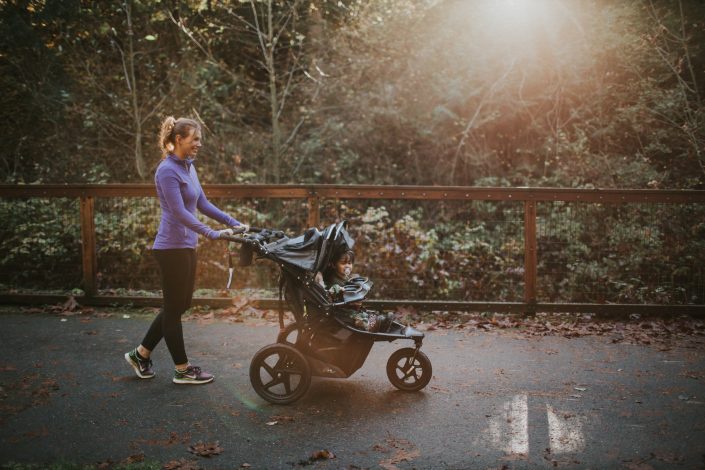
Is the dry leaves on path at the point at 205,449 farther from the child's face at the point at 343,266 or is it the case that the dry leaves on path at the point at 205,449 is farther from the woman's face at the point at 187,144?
the woman's face at the point at 187,144

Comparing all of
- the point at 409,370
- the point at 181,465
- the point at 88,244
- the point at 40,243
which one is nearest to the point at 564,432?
the point at 409,370

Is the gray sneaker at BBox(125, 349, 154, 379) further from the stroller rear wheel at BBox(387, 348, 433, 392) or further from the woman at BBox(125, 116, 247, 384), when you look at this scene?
the stroller rear wheel at BBox(387, 348, 433, 392)

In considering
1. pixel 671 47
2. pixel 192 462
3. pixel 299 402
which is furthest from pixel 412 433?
pixel 671 47

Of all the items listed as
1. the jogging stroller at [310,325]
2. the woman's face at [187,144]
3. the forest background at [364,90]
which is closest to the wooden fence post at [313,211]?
the jogging stroller at [310,325]

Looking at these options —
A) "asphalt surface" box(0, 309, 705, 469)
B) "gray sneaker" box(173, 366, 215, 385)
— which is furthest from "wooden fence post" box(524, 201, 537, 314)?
"gray sneaker" box(173, 366, 215, 385)

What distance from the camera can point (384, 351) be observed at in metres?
6.01

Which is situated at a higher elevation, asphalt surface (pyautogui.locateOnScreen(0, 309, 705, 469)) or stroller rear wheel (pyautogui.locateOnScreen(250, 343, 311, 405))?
stroller rear wheel (pyautogui.locateOnScreen(250, 343, 311, 405))

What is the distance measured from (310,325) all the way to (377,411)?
837 mm

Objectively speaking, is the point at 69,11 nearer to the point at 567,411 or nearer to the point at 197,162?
the point at 197,162

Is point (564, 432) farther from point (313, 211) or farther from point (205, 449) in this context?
point (313, 211)

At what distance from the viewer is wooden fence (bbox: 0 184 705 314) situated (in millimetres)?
7090

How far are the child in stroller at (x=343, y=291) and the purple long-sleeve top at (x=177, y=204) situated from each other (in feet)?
3.21

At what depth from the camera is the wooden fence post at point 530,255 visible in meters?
7.19

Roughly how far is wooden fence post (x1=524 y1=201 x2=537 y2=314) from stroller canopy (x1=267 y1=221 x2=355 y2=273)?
10.8ft
